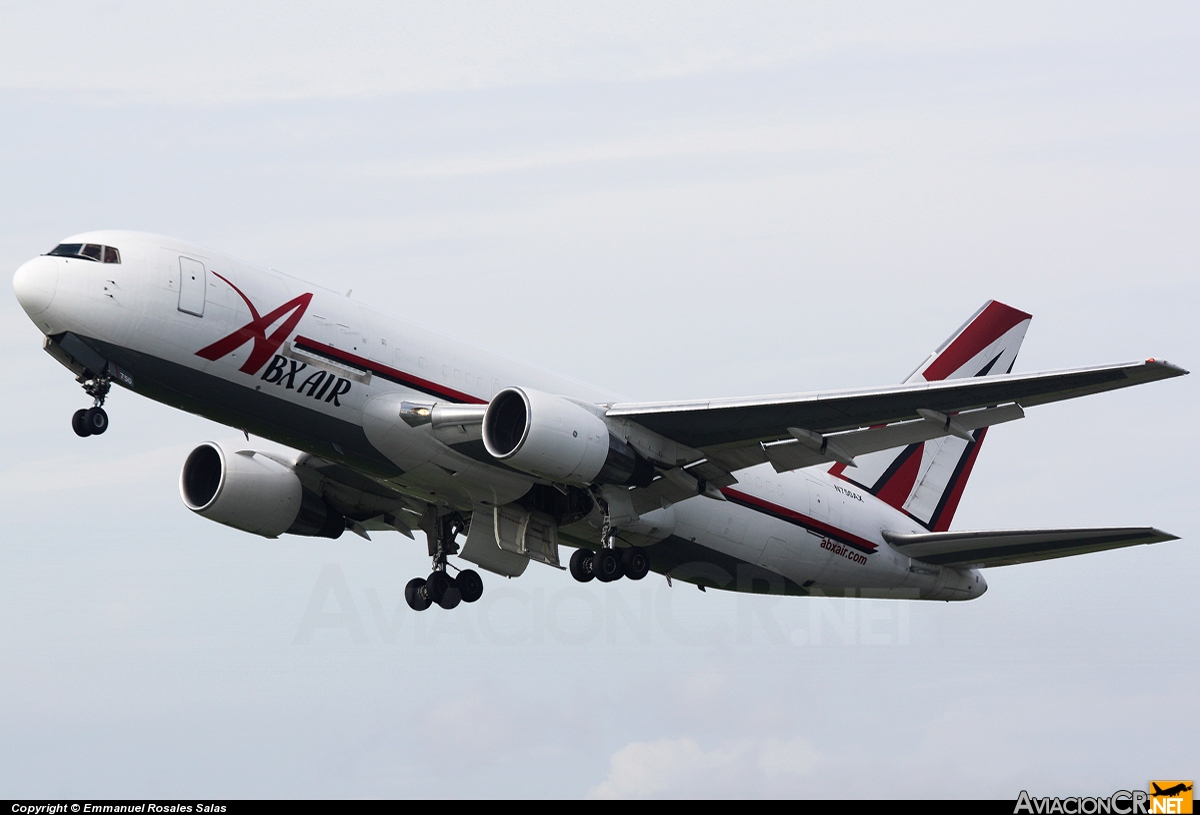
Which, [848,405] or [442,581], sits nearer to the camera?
[848,405]

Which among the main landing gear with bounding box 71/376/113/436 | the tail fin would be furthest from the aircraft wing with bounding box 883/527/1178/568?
the main landing gear with bounding box 71/376/113/436

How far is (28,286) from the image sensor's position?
2597 cm

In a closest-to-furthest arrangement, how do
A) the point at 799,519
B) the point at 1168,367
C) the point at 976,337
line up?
1. the point at 1168,367
2. the point at 799,519
3. the point at 976,337

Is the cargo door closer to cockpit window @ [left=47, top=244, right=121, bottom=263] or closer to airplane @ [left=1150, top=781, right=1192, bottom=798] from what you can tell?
cockpit window @ [left=47, top=244, right=121, bottom=263]

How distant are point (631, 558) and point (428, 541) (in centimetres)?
575

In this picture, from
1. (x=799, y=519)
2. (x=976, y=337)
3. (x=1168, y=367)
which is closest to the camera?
(x=1168, y=367)

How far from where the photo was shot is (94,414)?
26.9m

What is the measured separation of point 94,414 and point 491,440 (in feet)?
23.4

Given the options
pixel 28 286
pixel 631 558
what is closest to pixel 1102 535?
pixel 631 558

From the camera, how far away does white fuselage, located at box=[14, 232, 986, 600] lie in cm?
2625

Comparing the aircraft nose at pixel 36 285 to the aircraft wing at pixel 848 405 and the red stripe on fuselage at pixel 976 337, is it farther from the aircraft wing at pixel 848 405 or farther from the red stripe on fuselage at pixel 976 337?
the red stripe on fuselage at pixel 976 337

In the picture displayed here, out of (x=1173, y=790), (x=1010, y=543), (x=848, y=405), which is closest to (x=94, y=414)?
(x=848, y=405)

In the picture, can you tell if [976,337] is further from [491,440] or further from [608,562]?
[491,440]
